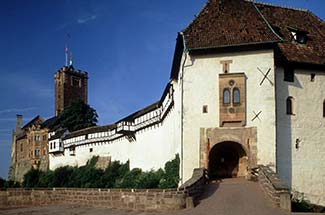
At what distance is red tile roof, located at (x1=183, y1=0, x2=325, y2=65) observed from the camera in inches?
1049

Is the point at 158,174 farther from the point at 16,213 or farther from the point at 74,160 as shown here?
the point at 74,160

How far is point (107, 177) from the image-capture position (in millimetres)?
50500

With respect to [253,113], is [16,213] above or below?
below

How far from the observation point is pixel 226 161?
27469 millimetres

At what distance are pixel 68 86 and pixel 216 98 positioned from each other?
73.1m

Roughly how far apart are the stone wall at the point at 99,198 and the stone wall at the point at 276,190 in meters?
3.59

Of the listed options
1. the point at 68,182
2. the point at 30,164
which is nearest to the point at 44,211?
the point at 68,182

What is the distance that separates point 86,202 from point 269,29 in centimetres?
1388

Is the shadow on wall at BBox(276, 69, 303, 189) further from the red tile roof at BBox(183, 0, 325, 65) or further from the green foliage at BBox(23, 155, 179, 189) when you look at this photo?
the green foliage at BBox(23, 155, 179, 189)

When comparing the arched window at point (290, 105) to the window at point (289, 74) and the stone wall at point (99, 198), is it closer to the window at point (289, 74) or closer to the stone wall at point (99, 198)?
the window at point (289, 74)

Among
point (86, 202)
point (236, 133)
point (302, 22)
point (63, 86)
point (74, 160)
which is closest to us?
point (86, 202)

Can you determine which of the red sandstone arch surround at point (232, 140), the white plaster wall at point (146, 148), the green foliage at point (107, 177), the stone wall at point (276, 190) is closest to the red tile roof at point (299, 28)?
the red sandstone arch surround at point (232, 140)

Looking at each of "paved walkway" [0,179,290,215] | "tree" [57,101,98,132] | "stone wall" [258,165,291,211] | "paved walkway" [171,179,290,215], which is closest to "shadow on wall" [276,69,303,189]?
"paved walkway" [171,179,290,215]

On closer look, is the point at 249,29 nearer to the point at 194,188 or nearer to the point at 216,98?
the point at 216,98
